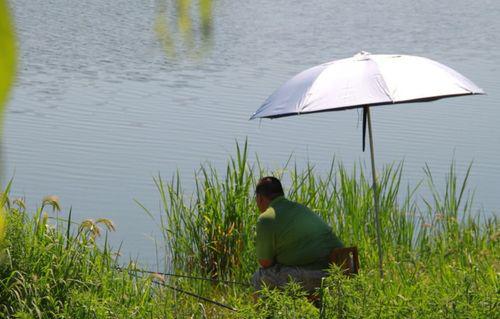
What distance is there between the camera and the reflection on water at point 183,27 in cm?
117

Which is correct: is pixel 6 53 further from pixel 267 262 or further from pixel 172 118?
pixel 172 118

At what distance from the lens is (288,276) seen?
4508 mm

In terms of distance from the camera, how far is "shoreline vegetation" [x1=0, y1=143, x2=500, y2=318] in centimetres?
327

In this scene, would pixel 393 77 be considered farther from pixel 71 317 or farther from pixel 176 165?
pixel 176 165

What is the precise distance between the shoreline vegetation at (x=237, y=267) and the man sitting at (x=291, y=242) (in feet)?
0.74

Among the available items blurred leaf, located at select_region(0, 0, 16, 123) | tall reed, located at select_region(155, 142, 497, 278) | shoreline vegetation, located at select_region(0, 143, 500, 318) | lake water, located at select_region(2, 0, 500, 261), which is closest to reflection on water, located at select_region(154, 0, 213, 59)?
blurred leaf, located at select_region(0, 0, 16, 123)

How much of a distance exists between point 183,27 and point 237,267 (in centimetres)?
472

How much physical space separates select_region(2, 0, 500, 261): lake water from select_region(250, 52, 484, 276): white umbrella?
117cm

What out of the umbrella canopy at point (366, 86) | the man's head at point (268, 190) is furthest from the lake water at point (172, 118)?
the man's head at point (268, 190)

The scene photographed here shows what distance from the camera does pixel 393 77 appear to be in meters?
4.62

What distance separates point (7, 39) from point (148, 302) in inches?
169

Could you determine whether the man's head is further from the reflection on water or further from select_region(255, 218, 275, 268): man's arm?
the reflection on water

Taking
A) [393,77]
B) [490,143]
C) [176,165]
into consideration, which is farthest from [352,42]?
[393,77]

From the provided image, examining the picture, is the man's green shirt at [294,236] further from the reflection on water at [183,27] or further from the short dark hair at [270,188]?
the reflection on water at [183,27]
